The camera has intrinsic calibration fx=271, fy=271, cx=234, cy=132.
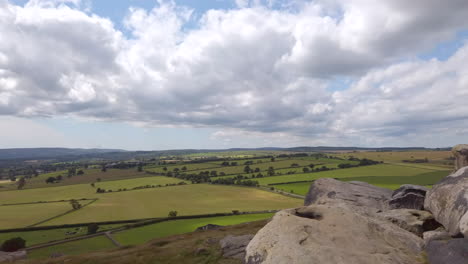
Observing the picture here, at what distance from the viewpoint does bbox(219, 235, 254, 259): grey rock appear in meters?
23.5

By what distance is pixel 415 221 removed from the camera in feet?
64.2

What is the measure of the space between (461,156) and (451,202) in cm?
1133

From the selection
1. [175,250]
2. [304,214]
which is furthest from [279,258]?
[175,250]

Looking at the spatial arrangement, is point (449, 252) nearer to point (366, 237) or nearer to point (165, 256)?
point (366, 237)

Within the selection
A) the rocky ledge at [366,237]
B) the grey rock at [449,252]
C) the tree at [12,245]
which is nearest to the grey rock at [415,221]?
the rocky ledge at [366,237]

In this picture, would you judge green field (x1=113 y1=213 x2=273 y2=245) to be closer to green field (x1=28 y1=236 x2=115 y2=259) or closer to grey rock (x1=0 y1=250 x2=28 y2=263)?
green field (x1=28 y1=236 x2=115 y2=259)

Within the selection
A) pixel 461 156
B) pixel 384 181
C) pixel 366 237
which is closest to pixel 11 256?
pixel 366 237

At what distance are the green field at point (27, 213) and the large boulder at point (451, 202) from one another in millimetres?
81570

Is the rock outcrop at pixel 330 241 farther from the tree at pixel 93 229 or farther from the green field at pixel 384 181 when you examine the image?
the green field at pixel 384 181

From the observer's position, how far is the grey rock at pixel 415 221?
61.7 ft

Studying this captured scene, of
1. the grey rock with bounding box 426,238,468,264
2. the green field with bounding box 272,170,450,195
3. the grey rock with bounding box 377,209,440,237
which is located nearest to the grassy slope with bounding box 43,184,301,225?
the green field with bounding box 272,170,450,195

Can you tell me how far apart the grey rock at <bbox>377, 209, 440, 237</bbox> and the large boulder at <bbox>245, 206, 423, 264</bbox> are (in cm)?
332

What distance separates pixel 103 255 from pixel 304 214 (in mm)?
24106

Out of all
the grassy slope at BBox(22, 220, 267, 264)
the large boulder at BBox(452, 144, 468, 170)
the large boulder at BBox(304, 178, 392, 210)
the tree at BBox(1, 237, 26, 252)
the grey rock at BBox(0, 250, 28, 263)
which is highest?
the large boulder at BBox(452, 144, 468, 170)
